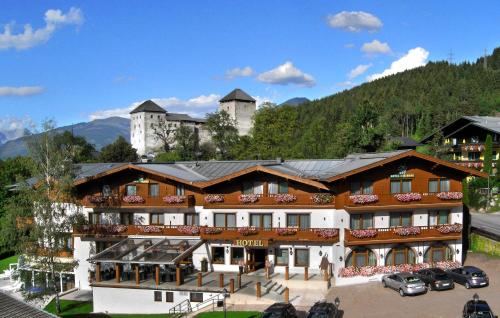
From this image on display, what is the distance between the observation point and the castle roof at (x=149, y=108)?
16175cm

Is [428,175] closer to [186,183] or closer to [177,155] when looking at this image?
[186,183]

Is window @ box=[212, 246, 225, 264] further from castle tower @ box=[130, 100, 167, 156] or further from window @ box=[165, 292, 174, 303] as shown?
castle tower @ box=[130, 100, 167, 156]

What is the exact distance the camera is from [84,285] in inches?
1550

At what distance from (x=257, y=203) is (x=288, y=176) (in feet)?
11.0

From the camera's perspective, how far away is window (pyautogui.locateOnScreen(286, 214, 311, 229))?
117 ft

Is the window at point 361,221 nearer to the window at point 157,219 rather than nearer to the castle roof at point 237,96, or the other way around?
the window at point 157,219

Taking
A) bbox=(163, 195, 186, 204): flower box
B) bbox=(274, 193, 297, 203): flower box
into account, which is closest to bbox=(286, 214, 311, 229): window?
bbox=(274, 193, 297, 203): flower box

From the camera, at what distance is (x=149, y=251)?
3431 centimetres

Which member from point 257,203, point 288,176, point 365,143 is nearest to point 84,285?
point 257,203

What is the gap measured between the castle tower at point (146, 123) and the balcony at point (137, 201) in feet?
396

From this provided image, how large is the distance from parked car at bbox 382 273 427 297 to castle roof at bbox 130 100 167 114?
138288 mm

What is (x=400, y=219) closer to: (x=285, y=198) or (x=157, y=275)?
(x=285, y=198)

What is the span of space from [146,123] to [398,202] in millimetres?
133962

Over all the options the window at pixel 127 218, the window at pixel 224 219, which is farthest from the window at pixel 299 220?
the window at pixel 127 218
